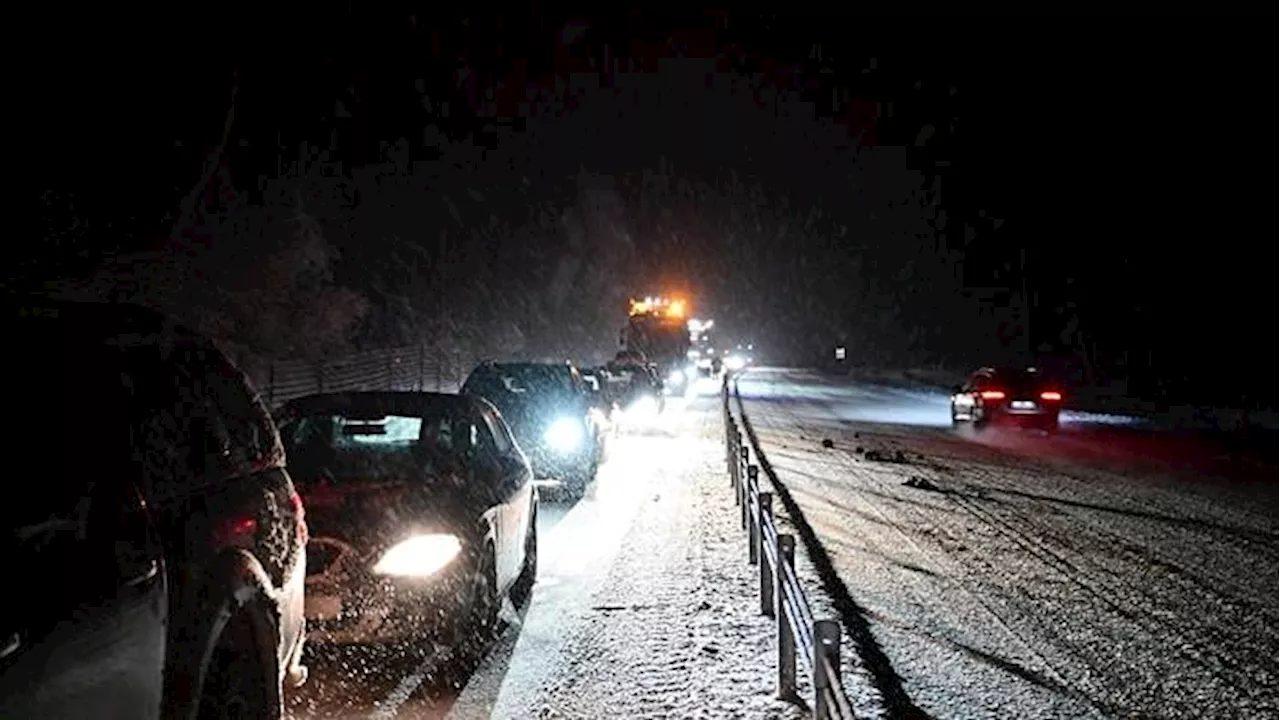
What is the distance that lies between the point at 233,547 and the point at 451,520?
125 inches

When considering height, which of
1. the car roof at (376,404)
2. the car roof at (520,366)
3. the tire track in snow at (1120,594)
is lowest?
the tire track in snow at (1120,594)

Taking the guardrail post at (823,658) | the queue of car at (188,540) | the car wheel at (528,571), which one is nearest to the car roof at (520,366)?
the car wheel at (528,571)

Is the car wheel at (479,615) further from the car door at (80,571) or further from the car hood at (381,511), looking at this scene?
the car door at (80,571)

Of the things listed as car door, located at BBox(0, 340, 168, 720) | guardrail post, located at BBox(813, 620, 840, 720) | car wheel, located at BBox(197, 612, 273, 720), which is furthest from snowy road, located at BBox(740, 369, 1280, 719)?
car door, located at BBox(0, 340, 168, 720)

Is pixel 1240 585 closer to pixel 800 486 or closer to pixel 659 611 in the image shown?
pixel 659 611

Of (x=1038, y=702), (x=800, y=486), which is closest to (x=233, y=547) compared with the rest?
(x=1038, y=702)

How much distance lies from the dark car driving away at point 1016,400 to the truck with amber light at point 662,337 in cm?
2495

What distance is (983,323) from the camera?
3625 inches

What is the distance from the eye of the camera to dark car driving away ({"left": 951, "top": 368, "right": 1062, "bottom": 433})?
29.7m

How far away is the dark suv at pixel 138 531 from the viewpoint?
10.4 feet

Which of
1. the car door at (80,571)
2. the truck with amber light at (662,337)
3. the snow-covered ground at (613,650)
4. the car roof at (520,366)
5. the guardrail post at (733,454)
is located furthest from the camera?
the truck with amber light at (662,337)

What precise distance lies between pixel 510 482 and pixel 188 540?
5.11 metres

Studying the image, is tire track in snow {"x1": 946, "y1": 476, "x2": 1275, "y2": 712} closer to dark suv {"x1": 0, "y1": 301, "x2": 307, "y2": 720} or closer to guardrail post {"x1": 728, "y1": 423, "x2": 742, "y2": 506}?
guardrail post {"x1": 728, "y1": 423, "x2": 742, "y2": 506}

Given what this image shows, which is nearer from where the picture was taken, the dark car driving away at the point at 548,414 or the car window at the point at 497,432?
the car window at the point at 497,432
